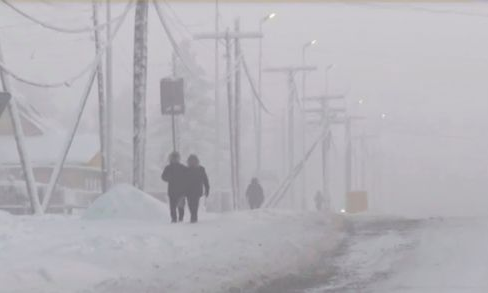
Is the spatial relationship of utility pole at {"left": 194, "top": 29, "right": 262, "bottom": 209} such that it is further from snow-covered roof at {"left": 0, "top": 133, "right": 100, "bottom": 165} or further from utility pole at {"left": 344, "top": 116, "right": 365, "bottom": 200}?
utility pole at {"left": 344, "top": 116, "right": 365, "bottom": 200}

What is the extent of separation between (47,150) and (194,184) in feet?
128

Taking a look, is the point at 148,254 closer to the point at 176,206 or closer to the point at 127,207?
the point at 176,206

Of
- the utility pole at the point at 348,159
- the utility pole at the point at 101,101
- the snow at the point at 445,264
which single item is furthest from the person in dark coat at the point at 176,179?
the utility pole at the point at 348,159

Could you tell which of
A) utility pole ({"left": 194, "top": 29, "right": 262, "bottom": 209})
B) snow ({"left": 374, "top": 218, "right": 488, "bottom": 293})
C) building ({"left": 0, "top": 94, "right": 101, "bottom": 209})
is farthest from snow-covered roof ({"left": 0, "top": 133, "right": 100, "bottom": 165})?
snow ({"left": 374, "top": 218, "right": 488, "bottom": 293})

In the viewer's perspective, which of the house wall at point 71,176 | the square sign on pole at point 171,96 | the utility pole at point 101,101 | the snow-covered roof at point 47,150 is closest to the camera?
the square sign on pole at point 171,96

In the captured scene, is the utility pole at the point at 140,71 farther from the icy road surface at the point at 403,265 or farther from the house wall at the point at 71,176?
the house wall at the point at 71,176

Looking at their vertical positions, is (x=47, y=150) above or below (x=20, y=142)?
below

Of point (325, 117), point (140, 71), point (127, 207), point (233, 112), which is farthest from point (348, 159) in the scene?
point (127, 207)

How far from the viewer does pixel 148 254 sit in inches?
587

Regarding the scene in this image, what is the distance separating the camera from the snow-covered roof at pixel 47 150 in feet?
189

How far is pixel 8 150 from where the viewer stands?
59.3 m

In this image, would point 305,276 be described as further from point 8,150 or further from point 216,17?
point 8,150

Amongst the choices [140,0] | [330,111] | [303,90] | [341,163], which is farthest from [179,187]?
[341,163]

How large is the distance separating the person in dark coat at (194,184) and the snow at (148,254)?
0.38 meters
